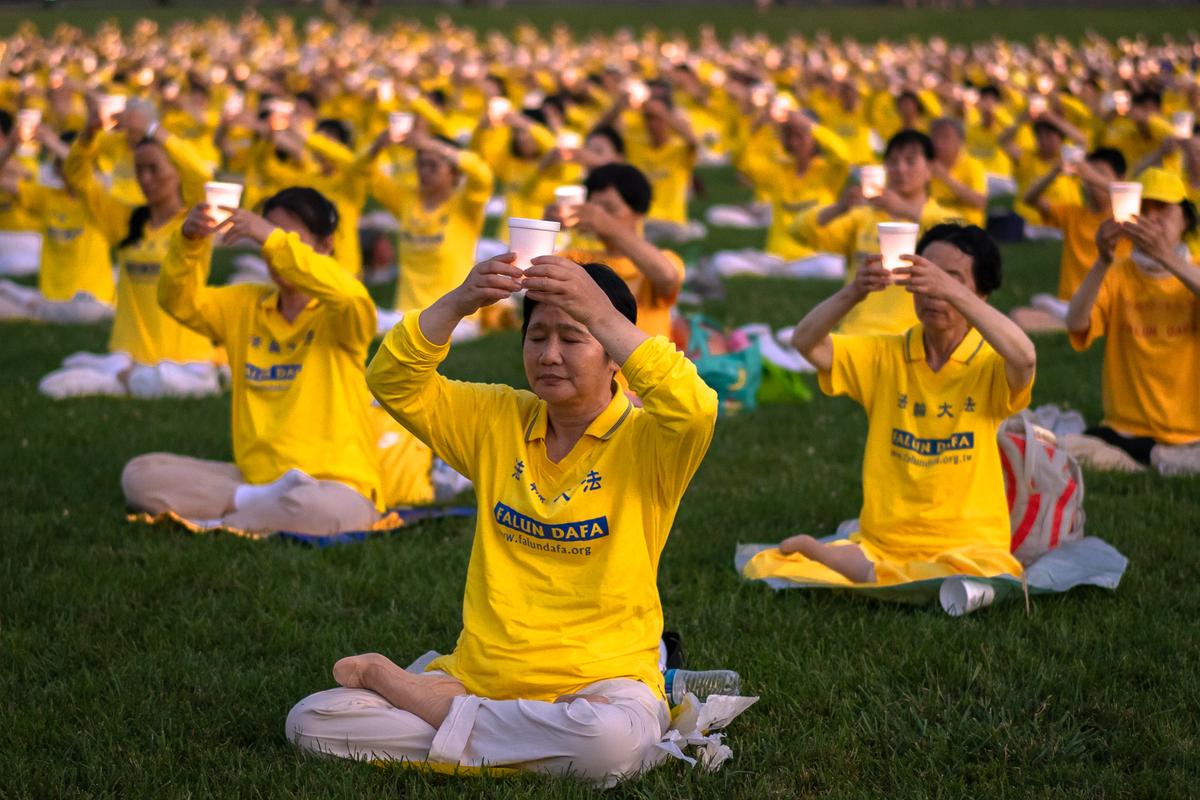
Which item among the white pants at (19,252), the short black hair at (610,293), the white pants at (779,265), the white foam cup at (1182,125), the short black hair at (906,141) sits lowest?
the white pants at (19,252)

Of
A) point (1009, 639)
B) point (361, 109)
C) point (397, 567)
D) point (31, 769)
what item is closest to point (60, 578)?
point (397, 567)

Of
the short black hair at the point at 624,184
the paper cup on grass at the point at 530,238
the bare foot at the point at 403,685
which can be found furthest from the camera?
the short black hair at the point at 624,184

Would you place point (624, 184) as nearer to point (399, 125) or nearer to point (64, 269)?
point (399, 125)

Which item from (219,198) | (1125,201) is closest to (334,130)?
(219,198)

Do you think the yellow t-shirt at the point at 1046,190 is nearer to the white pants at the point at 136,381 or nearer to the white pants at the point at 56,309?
the white pants at the point at 136,381

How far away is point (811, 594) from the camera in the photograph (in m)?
5.88

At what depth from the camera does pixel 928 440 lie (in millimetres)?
5871

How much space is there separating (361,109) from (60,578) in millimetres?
17355

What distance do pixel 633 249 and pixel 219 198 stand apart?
2.33 m

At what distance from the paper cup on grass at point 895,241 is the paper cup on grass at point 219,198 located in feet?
9.20

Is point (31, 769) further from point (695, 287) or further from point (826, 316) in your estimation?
point (695, 287)

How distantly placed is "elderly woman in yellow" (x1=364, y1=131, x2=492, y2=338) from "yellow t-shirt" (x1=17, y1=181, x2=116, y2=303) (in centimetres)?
251

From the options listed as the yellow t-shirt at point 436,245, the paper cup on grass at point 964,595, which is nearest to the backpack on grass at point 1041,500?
the paper cup on grass at point 964,595

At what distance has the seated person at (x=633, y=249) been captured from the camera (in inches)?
300
